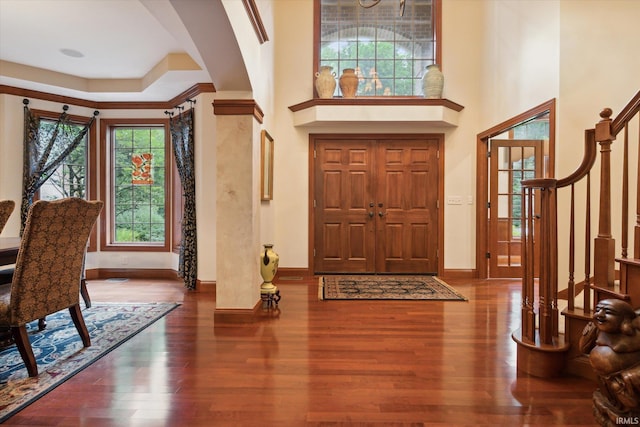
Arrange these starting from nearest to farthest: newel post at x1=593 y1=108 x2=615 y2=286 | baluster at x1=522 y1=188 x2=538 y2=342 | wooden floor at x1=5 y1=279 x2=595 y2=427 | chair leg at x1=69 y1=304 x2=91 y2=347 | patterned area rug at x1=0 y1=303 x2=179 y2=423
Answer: wooden floor at x1=5 y1=279 x2=595 y2=427 → patterned area rug at x1=0 y1=303 x2=179 y2=423 → newel post at x1=593 y1=108 x2=615 y2=286 → baluster at x1=522 y1=188 x2=538 y2=342 → chair leg at x1=69 y1=304 x2=91 y2=347

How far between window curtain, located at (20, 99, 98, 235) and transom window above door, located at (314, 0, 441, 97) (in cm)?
359

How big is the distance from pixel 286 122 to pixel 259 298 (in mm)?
2866

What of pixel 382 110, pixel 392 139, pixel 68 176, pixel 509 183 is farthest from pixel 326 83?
pixel 68 176

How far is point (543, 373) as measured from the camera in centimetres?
228

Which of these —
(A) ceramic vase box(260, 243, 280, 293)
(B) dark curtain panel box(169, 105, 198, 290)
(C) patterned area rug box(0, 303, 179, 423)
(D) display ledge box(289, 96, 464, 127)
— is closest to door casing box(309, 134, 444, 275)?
(D) display ledge box(289, 96, 464, 127)

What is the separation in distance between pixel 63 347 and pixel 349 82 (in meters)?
4.43

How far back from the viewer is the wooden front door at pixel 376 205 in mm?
5672

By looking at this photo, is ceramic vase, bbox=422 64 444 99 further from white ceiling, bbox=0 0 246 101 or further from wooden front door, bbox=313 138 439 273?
white ceiling, bbox=0 0 246 101

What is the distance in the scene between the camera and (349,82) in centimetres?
539

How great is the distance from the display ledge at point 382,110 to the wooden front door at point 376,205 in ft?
1.44

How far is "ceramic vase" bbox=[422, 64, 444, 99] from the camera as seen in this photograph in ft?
17.4

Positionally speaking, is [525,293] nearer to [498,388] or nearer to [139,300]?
[498,388]

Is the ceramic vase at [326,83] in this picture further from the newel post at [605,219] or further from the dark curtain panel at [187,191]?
the newel post at [605,219]

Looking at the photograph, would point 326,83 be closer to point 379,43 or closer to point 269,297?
point 379,43
